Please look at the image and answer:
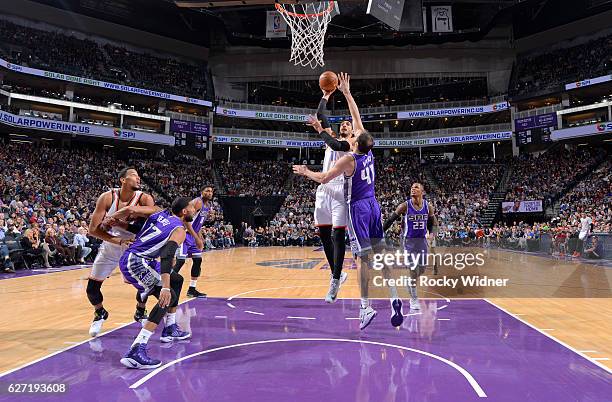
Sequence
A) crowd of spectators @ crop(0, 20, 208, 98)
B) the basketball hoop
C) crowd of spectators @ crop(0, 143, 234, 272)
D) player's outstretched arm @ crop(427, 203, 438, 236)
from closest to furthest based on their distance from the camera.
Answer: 1. player's outstretched arm @ crop(427, 203, 438, 236)
2. crowd of spectators @ crop(0, 143, 234, 272)
3. the basketball hoop
4. crowd of spectators @ crop(0, 20, 208, 98)

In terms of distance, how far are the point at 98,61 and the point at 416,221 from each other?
3291 cm

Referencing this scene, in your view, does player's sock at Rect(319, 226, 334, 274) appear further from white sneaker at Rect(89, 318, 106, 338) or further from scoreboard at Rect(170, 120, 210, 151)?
scoreboard at Rect(170, 120, 210, 151)

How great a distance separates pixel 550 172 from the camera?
2795 centimetres

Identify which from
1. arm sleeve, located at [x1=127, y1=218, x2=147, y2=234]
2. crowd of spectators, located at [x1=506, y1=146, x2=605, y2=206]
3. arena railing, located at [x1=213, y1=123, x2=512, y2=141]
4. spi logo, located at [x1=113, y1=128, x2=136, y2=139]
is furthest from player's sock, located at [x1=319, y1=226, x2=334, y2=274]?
arena railing, located at [x1=213, y1=123, x2=512, y2=141]

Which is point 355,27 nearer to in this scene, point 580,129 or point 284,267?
point 580,129

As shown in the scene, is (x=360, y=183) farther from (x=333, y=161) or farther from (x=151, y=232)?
(x=151, y=232)

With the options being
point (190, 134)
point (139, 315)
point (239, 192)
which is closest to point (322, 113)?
point (139, 315)

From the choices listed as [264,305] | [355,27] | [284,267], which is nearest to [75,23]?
[355,27]

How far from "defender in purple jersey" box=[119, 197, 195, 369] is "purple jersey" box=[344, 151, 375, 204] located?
1964mm

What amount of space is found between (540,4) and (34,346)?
39.1 meters

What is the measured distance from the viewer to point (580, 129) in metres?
27.6

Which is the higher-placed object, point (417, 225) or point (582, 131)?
point (582, 131)

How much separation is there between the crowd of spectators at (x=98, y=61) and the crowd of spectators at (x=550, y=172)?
83.8 feet

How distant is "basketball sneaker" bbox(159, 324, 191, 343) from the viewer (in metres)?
4.61
